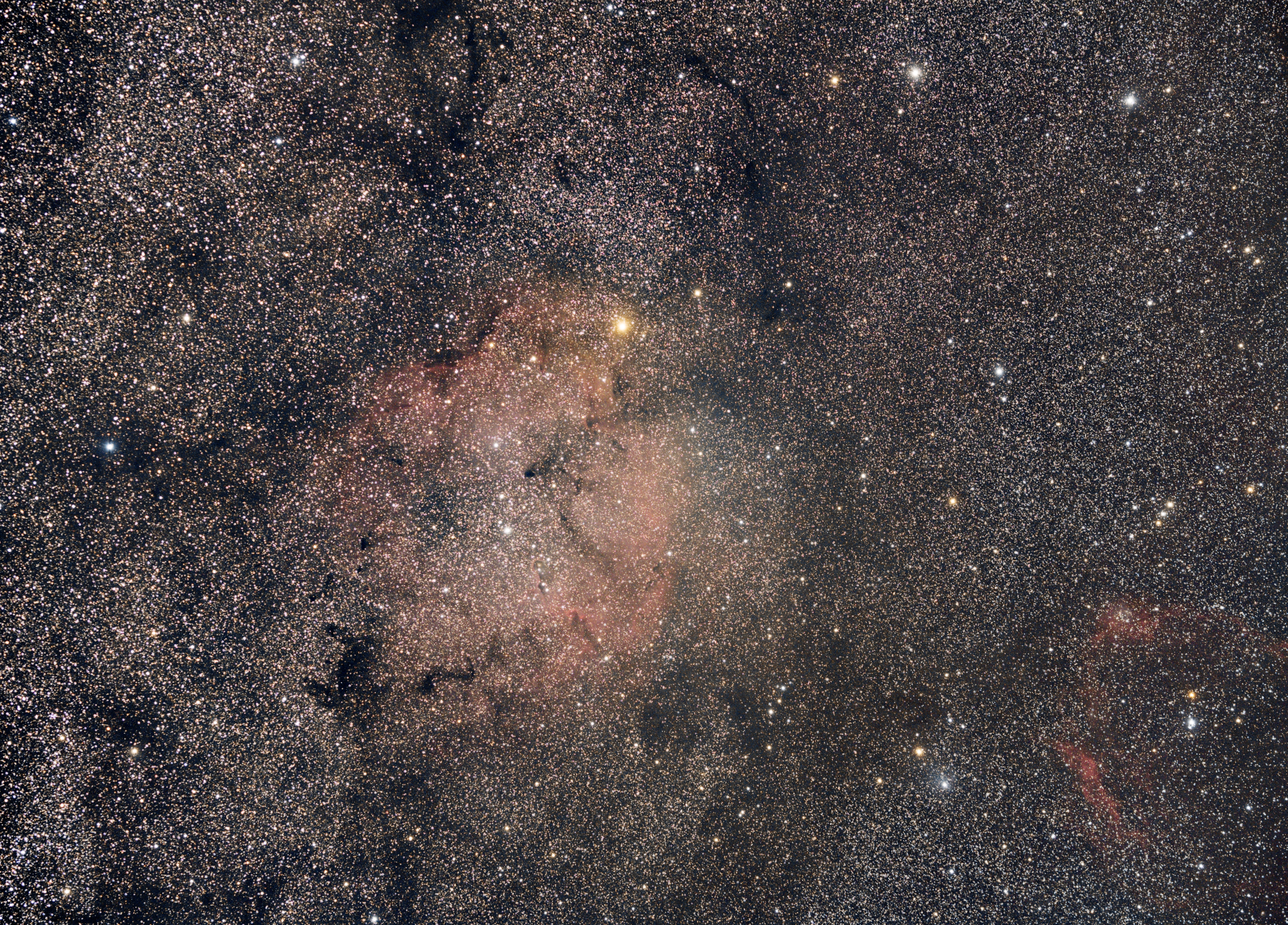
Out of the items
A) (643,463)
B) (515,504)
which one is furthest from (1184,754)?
(515,504)

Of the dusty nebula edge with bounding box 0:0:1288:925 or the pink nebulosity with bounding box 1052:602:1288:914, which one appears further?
the pink nebulosity with bounding box 1052:602:1288:914

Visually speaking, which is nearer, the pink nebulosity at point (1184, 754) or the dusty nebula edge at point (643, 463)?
the dusty nebula edge at point (643, 463)

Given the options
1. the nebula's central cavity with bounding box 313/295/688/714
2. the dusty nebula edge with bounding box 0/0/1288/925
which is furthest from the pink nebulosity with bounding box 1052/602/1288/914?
the nebula's central cavity with bounding box 313/295/688/714

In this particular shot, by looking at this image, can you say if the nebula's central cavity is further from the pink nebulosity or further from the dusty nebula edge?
the pink nebulosity

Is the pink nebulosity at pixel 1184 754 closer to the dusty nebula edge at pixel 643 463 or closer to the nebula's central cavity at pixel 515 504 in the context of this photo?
the dusty nebula edge at pixel 643 463

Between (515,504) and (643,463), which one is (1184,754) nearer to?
(643,463)

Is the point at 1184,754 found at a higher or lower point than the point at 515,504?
lower

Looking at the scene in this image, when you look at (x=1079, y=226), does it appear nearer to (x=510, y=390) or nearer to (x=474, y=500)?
(x=510, y=390)

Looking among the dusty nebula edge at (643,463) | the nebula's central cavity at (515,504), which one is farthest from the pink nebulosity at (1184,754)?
the nebula's central cavity at (515,504)
